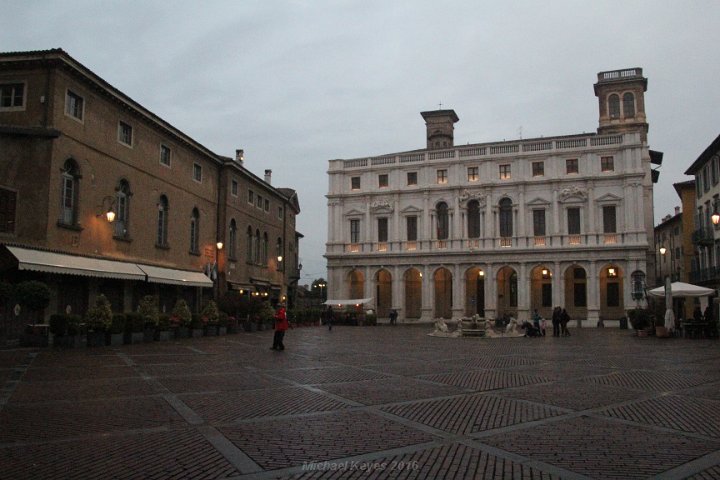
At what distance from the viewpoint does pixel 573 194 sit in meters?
51.4

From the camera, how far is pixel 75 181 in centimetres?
2514

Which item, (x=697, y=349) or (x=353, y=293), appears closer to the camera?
(x=697, y=349)

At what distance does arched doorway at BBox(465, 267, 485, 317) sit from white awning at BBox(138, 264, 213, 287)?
87.1ft

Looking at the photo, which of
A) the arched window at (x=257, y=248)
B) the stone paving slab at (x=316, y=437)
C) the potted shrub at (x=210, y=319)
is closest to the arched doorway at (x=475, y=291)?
the arched window at (x=257, y=248)

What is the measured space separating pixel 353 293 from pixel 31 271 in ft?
126

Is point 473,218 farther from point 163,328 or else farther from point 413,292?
point 163,328

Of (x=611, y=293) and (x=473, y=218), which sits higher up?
(x=473, y=218)

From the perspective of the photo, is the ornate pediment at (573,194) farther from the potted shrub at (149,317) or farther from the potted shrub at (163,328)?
the potted shrub at (149,317)

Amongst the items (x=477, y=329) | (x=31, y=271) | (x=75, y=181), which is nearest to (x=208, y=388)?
(x=31, y=271)

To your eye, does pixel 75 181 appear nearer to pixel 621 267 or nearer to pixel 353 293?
pixel 353 293

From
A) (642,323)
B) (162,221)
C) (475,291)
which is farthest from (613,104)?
(162,221)

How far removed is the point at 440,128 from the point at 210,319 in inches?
1856

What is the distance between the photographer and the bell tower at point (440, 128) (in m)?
70.3

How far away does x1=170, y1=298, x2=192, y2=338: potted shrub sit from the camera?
2759cm
